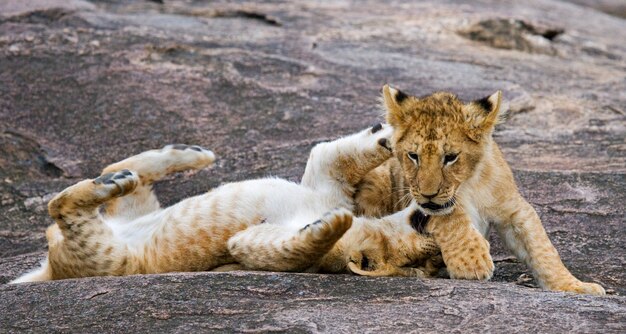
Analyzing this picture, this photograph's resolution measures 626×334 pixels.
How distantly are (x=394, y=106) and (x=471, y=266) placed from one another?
1.03 m

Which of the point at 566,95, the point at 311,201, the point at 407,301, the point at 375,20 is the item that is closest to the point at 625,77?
the point at 566,95

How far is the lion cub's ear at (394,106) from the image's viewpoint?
18.4 ft

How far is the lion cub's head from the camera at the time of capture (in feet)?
17.3

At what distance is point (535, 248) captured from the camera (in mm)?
5375

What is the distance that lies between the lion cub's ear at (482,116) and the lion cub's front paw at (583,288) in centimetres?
87

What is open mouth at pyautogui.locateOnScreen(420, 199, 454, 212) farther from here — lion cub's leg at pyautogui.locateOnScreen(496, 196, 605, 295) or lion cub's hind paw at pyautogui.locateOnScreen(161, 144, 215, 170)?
lion cub's hind paw at pyautogui.locateOnScreen(161, 144, 215, 170)

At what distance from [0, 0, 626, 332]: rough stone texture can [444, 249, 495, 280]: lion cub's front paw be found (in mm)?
183

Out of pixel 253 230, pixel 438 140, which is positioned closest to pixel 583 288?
pixel 438 140

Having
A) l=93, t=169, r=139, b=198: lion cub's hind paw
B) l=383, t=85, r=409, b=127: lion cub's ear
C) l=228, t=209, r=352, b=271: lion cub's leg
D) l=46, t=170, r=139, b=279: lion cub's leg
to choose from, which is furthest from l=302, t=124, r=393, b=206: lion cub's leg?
l=46, t=170, r=139, b=279: lion cub's leg

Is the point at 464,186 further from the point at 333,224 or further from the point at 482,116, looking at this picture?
the point at 333,224

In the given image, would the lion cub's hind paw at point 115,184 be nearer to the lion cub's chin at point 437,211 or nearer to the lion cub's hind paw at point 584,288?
the lion cub's chin at point 437,211

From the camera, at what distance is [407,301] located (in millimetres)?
4719

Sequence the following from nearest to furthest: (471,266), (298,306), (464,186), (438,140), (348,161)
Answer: (298,306) < (471,266) < (438,140) < (464,186) < (348,161)

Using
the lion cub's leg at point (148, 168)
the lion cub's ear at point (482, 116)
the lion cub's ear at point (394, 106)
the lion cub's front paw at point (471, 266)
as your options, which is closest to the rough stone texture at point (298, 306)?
the lion cub's front paw at point (471, 266)
